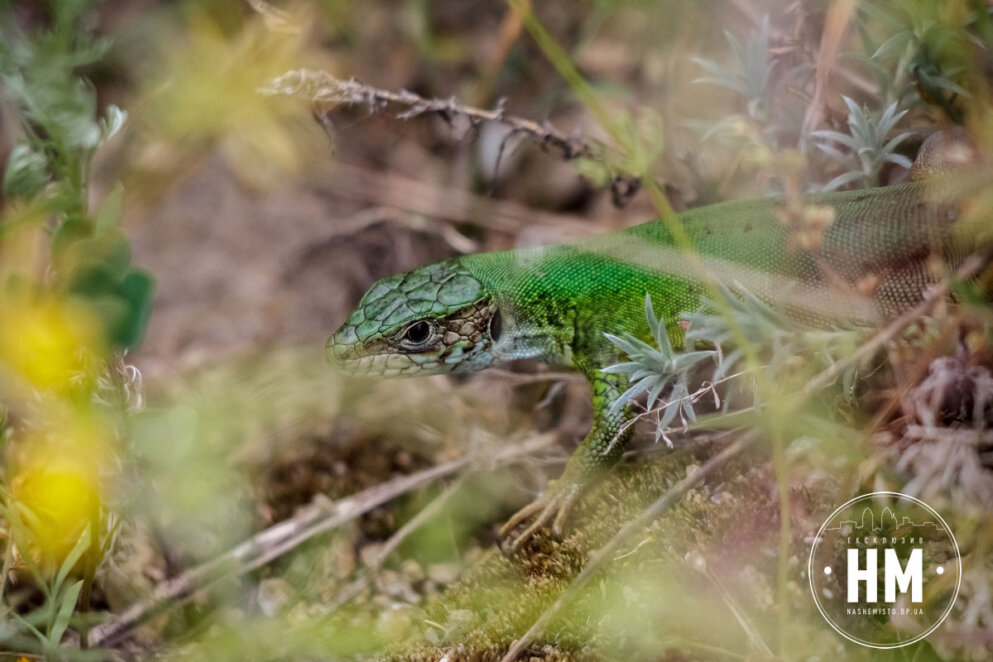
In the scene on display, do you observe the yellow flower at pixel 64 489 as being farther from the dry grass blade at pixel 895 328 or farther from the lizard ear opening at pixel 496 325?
the dry grass blade at pixel 895 328

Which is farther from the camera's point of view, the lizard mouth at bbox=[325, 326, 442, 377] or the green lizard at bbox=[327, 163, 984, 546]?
the lizard mouth at bbox=[325, 326, 442, 377]

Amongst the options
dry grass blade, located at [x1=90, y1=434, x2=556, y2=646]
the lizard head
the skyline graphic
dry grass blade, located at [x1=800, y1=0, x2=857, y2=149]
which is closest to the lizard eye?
the lizard head

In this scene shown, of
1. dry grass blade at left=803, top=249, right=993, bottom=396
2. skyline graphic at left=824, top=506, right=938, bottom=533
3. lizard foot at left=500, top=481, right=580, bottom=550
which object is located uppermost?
dry grass blade at left=803, top=249, right=993, bottom=396

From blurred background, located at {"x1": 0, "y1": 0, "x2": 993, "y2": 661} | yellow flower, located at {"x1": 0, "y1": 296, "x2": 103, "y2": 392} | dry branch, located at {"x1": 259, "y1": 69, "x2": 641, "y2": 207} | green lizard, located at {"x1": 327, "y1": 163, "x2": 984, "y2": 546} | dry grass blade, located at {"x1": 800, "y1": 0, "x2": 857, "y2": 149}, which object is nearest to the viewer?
blurred background, located at {"x1": 0, "y1": 0, "x2": 993, "y2": 661}

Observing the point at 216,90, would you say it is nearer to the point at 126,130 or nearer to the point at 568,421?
the point at 126,130

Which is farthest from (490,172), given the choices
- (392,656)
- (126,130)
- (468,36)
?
(392,656)

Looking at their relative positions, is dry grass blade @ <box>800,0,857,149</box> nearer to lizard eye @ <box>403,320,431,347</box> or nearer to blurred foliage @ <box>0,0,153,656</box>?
lizard eye @ <box>403,320,431,347</box>

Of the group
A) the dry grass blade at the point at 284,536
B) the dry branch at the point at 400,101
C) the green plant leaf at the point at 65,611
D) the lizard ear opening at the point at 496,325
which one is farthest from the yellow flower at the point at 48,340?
the lizard ear opening at the point at 496,325
